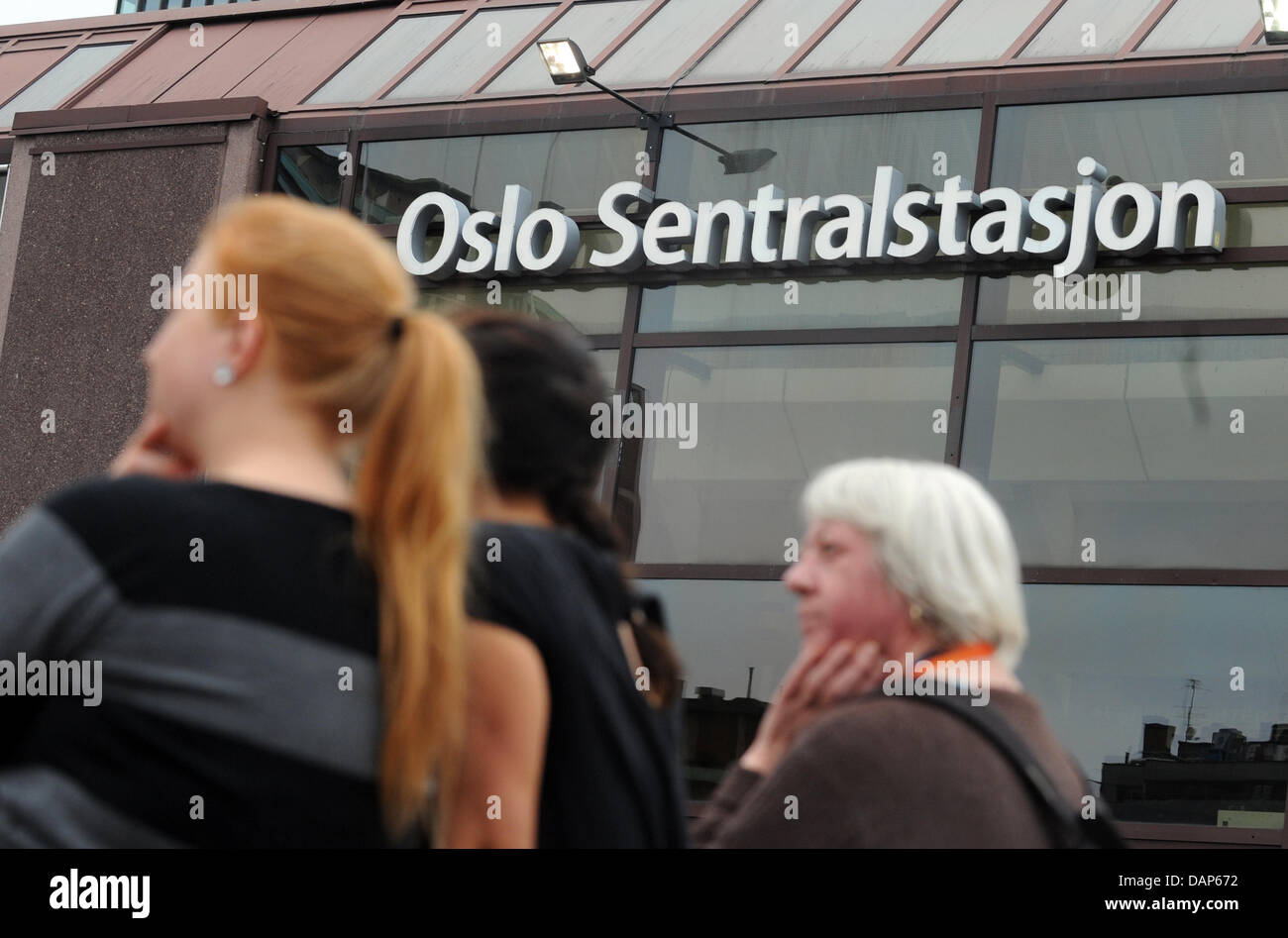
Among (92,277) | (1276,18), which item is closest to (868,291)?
(1276,18)

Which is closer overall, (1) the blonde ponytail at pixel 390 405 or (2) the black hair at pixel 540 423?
(1) the blonde ponytail at pixel 390 405

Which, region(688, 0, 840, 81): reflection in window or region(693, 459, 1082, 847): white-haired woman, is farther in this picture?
region(688, 0, 840, 81): reflection in window

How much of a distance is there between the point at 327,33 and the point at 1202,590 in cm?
791

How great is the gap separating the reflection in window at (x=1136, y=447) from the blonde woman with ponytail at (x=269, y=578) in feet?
26.1

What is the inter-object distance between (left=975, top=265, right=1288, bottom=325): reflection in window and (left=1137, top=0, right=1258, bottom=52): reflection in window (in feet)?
4.73

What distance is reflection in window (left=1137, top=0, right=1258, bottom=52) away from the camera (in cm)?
984

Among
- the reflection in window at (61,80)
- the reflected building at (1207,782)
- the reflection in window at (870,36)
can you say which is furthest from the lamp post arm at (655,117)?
the reflection in window at (61,80)

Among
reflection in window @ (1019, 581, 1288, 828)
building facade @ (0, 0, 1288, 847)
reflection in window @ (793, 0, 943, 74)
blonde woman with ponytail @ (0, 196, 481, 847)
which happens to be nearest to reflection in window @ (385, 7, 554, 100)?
building facade @ (0, 0, 1288, 847)

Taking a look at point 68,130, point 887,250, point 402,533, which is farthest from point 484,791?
point 68,130

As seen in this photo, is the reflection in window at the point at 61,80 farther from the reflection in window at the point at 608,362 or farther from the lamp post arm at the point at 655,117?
the reflection in window at the point at 608,362

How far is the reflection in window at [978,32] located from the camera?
411 inches

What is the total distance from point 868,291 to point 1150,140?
1848 mm

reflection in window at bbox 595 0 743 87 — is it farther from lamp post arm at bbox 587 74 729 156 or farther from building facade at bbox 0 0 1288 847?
lamp post arm at bbox 587 74 729 156

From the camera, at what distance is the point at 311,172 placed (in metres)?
12.1
